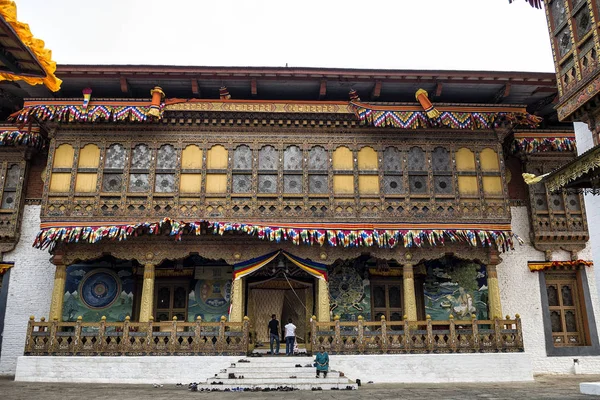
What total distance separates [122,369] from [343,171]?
8805 millimetres

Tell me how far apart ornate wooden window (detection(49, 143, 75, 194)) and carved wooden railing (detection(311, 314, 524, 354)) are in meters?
8.83

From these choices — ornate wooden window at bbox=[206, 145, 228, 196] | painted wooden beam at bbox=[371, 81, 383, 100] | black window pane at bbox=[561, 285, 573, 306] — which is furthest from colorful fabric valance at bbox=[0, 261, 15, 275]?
black window pane at bbox=[561, 285, 573, 306]

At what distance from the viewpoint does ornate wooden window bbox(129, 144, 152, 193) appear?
1624cm

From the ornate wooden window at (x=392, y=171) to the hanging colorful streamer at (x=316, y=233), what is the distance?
4.18 ft

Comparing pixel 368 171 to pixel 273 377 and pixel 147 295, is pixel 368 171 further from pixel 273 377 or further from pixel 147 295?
pixel 147 295

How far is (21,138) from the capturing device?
17422 mm

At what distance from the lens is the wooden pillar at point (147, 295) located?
608 inches

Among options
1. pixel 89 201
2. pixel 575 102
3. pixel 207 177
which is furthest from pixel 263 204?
pixel 575 102

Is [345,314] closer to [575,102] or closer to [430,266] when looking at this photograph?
[430,266]

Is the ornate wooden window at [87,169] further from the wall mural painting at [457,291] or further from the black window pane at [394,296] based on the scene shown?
the wall mural painting at [457,291]

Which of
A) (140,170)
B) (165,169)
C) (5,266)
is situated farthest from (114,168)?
(5,266)

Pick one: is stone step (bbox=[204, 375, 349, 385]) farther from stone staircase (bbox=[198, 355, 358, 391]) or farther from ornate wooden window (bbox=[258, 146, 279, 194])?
ornate wooden window (bbox=[258, 146, 279, 194])

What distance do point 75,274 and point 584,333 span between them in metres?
17.4

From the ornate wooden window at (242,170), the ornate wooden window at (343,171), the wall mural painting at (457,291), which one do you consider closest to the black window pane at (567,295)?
the wall mural painting at (457,291)
